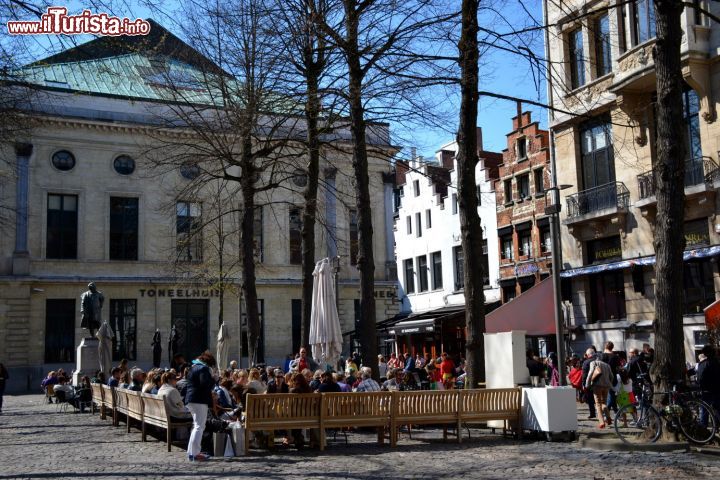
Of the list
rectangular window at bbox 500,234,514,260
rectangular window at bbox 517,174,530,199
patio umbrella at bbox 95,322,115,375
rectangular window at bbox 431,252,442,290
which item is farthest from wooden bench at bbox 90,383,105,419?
rectangular window at bbox 431,252,442,290

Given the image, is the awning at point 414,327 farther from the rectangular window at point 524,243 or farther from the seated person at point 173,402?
the seated person at point 173,402

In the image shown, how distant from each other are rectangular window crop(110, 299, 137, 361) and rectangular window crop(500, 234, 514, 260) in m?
19.4

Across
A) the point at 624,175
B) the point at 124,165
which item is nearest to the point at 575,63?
the point at 624,175

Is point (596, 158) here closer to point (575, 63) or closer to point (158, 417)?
point (575, 63)

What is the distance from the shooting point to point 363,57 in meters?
16.0

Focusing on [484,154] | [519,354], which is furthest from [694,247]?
[484,154]

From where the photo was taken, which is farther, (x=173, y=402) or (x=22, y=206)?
(x=22, y=206)

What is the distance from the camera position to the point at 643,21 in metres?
23.8

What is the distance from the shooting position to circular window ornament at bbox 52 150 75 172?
130ft

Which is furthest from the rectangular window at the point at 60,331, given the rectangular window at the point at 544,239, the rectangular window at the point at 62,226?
the rectangular window at the point at 544,239

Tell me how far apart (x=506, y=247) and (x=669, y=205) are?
26.4 meters

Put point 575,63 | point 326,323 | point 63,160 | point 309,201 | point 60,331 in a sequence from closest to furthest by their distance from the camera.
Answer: point 326,323, point 309,201, point 575,63, point 60,331, point 63,160

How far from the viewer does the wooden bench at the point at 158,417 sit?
507 inches

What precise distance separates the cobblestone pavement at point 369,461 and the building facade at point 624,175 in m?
10.9
